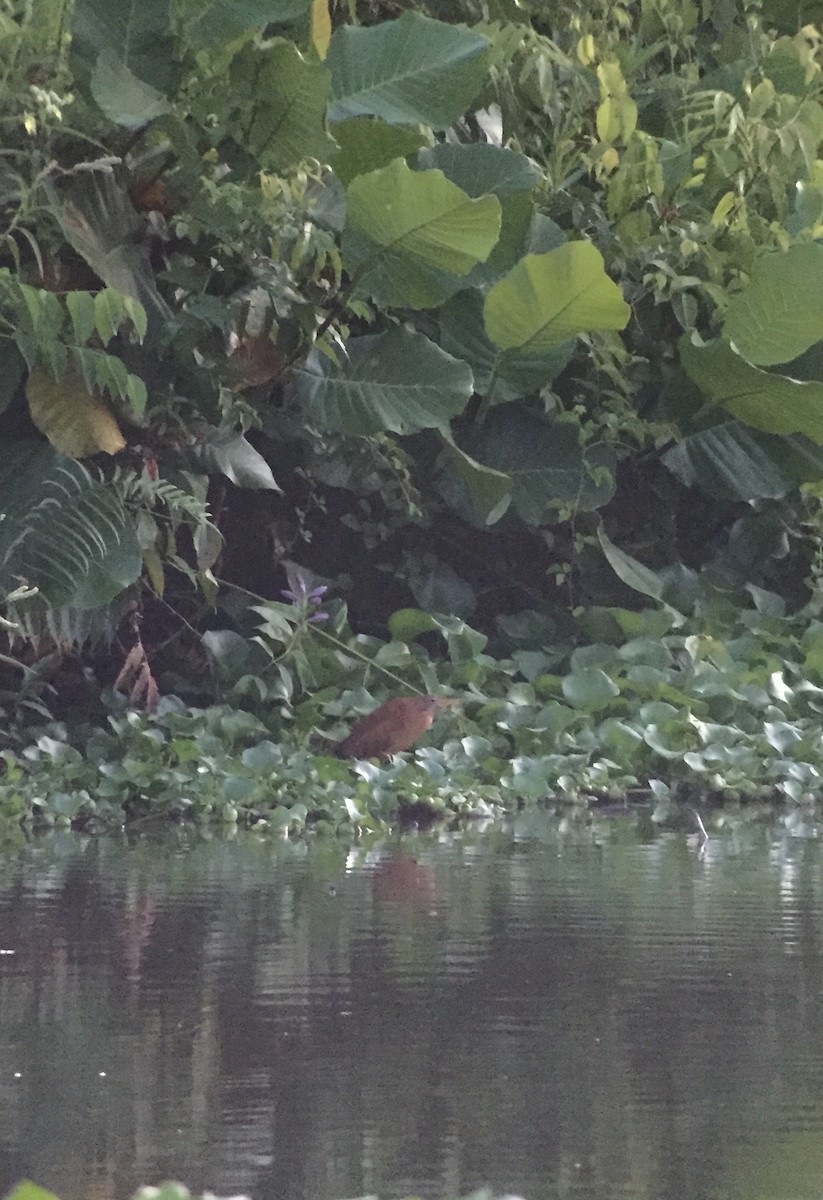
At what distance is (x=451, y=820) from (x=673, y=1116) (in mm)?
2095

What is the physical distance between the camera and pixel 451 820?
12.3 ft

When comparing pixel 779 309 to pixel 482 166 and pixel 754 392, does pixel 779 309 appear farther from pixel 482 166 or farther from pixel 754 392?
pixel 482 166

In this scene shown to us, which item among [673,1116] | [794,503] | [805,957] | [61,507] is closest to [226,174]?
[61,507]

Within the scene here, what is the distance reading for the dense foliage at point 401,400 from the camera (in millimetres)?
4176

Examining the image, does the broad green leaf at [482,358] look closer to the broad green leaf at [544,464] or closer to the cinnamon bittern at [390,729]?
the broad green leaf at [544,464]

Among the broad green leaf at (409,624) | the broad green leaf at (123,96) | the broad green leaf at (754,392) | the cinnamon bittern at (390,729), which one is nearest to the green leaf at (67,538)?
the cinnamon bittern at (390,729)

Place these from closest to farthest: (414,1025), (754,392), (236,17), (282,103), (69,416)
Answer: (414,1025) < (69,416) < (236,17) < (282,103) < (754,392)

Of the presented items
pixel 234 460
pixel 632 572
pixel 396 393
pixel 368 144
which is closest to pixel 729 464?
pixel 632 572

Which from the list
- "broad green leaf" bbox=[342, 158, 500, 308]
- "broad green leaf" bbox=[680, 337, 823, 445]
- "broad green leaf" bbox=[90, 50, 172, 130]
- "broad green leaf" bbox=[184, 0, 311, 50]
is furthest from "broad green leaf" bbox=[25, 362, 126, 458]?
"broad green leaf" bbox=[680, 337, 823, 445]

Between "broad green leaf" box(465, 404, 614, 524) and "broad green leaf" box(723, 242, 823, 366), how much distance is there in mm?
501

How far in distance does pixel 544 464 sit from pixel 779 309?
0.76 metres

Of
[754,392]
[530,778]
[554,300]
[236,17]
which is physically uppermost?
[236,17]

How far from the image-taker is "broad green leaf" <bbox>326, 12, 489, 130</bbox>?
458 cm

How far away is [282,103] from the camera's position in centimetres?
445
